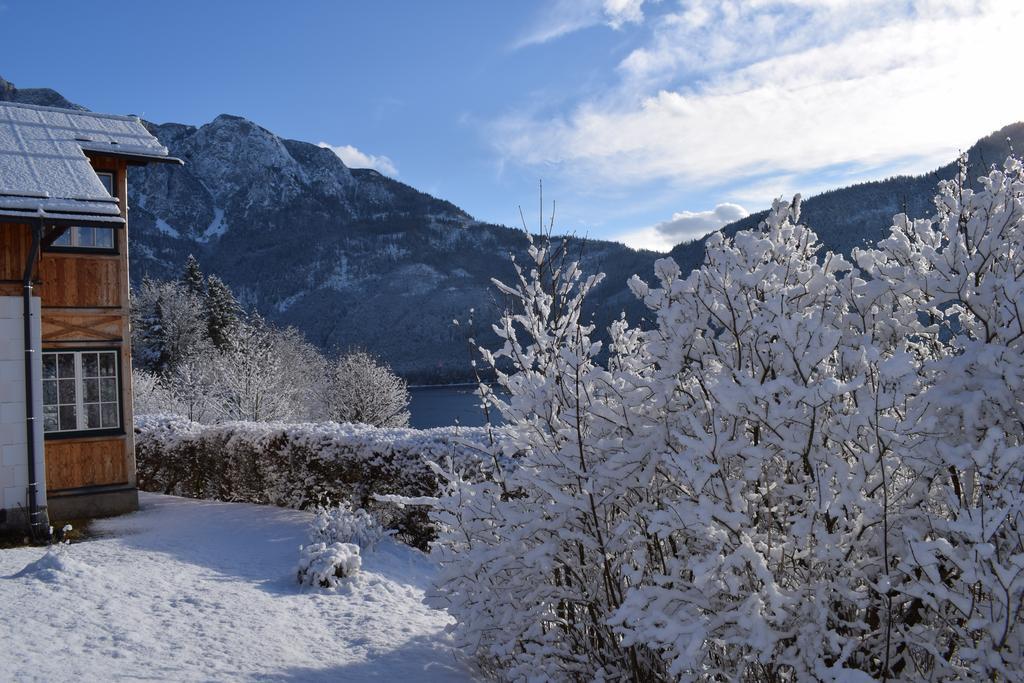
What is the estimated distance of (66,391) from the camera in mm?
10211

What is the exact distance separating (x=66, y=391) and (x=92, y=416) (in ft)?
1.71

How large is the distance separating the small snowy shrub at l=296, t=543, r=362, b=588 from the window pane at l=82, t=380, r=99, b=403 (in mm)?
4696

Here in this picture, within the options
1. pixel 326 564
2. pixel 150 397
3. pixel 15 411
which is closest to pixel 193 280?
pixel 150 397

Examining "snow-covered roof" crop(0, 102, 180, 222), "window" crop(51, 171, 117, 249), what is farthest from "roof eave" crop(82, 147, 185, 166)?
"window" crop(51, 171, 117, 249)

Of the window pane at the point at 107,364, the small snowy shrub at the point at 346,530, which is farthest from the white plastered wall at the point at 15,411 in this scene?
the small snowy shrub at the point at 346,530

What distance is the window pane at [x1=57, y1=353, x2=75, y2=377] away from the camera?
1016cm

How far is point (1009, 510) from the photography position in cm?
265

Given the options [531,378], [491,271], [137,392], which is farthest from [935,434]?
[491,271]

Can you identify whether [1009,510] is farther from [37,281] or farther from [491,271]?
[491,271]

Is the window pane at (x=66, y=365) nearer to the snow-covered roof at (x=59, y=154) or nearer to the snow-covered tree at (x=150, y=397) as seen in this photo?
the snow-covered roof at (x=59, y=154)

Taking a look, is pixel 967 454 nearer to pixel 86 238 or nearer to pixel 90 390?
pixel 90 390

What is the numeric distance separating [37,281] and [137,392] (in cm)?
1905

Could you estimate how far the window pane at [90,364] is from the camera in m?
10.4

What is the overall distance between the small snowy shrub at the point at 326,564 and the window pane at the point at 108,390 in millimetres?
4624
